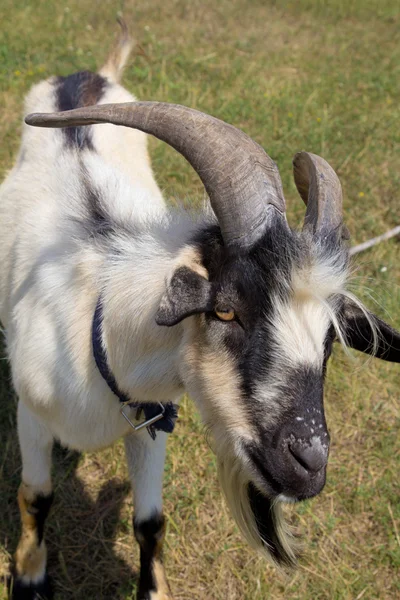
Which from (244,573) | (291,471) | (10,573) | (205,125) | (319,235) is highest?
(205,125)

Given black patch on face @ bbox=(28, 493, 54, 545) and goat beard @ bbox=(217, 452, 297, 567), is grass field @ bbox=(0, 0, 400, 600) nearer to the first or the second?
black patch on face @ bbox=(28, 493, 54, 545)

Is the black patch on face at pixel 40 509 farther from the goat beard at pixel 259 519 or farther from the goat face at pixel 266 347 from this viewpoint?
the goat face at pixel 266 347

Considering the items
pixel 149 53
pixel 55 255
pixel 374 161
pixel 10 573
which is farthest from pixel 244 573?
pixel 149 53

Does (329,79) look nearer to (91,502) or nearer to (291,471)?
(91,502)

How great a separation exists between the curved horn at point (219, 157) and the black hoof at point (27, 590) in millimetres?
1840

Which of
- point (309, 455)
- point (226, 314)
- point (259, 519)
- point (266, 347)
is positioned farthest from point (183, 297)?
point (259, 519)

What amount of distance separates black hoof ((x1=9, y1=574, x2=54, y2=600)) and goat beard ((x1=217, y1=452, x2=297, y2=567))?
101 centimetres

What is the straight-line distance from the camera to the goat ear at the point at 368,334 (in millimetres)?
2199

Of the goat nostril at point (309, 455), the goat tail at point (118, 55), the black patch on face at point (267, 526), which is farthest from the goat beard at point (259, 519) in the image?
the goat tail at point (118, 55)

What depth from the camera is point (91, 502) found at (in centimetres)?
333

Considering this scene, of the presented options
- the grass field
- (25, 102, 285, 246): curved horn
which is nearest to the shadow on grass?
the grass field

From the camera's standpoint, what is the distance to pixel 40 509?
9.45 feet

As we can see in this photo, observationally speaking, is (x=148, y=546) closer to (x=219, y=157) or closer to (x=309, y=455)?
(x=309, y=455)

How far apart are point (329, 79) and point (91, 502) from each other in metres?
4.77
